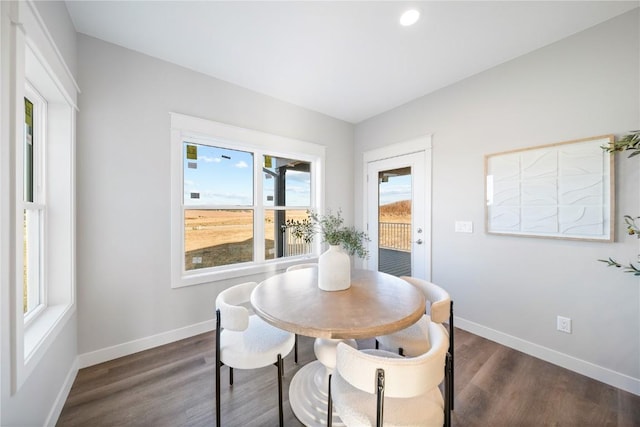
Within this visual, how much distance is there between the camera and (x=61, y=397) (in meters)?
1.54

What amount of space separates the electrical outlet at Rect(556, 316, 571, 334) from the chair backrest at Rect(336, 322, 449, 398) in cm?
188

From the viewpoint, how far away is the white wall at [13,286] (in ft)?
3.15

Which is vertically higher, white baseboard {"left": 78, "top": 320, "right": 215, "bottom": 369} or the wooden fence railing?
the wooden fence railing

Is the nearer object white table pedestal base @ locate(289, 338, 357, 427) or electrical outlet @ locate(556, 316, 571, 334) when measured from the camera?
white table pedestal base @ locate(289, 338, 357, 427)

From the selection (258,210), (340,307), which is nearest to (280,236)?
(258,210)

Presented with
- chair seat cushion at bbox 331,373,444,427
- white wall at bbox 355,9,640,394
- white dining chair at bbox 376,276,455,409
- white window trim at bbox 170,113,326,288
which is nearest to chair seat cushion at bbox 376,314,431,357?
white dining chair at bbox 376,276,455,409

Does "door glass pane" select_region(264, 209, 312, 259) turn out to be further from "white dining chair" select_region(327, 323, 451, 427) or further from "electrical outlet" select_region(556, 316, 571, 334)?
"electrical outlet" select_region(556, 316, 571, 334)

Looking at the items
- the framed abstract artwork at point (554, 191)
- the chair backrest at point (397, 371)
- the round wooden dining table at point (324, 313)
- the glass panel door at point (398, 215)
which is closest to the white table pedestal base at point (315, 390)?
the round wooden dining table at point (324, 313)

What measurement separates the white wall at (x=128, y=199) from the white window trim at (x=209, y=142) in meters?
0.07

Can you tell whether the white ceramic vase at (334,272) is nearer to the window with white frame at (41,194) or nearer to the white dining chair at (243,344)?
the white dining chair at (243,344)

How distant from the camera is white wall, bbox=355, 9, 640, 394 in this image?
1.75 m

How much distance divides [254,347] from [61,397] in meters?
1.33

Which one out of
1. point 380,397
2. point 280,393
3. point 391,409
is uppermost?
point 380,397

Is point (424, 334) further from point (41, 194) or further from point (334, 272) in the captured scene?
point (41, 194)
